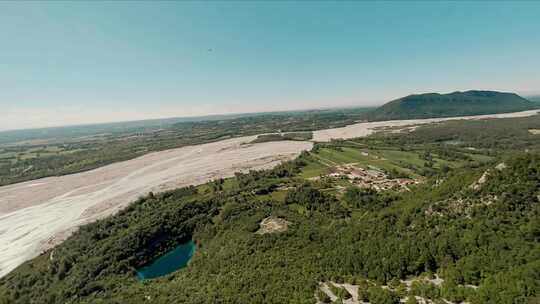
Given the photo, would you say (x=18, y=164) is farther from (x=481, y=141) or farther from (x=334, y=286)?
(x=481, y=141)

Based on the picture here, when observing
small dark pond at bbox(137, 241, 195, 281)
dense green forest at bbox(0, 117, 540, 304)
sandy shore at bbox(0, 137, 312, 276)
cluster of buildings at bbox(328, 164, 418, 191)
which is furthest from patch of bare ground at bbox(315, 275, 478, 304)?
sandy shore at bbox(0, 137, 312, 276)

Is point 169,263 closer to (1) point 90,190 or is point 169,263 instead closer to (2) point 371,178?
(2) point 371,178

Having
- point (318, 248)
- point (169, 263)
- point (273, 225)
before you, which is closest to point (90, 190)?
A: point (169, 263)

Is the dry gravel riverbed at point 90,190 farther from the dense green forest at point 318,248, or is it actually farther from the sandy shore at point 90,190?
the dense green forest at point 318,248

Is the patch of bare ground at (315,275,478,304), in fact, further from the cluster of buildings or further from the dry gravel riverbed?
the dry gravel riverbed

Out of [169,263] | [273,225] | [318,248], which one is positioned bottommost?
[169,263]

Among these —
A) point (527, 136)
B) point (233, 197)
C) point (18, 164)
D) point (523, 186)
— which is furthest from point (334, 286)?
point (18, 164)

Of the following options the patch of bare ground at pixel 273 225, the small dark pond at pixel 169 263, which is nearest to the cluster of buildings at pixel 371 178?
the patch of bare ground at pixel 273 225
